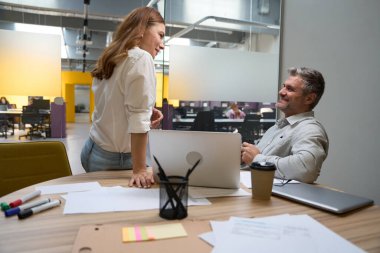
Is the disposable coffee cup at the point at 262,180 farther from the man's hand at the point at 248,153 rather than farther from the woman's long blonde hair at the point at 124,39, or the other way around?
the woman's long blonde hair at the point at 124,39

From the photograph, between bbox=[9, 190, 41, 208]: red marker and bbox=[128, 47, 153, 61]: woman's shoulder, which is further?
bbox=[128, 47, 153, 61]: woman's shoulder

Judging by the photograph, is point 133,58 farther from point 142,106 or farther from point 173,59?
point 173,59

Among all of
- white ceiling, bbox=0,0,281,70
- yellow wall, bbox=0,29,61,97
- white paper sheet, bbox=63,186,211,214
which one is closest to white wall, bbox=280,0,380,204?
white ceiling, bbox=0,0,281,70

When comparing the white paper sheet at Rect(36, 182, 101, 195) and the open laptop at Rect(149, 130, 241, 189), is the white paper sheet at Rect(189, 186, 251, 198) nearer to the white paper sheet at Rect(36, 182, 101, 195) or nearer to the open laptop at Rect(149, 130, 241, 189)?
the open laptop at Rect(149, 130, 241, 189)

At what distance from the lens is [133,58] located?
1.32 m

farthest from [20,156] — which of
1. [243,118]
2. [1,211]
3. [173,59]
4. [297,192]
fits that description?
[243,118]

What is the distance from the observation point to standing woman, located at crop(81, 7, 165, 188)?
1317 millimetres

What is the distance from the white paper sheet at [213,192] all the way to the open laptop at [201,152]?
38mm

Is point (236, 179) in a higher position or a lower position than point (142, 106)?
lower

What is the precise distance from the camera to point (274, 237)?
771 mm

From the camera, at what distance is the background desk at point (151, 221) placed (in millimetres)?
741

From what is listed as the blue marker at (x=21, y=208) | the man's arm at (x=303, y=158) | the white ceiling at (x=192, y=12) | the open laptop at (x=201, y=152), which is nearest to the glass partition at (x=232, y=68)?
the white ceiling at (x=192, y=12)

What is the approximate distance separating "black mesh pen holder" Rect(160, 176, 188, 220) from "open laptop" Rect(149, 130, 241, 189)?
0.23 metres

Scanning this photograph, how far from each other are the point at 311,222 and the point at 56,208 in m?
0.80
